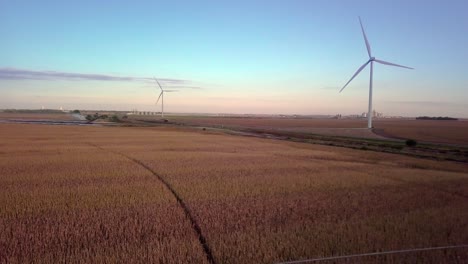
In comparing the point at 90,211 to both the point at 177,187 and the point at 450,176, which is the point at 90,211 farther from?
the point at 450,176

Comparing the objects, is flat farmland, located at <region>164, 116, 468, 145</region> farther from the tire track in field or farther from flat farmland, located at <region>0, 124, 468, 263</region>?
the tire track in field

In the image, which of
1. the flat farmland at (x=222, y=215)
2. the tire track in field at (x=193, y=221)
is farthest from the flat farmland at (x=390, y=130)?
the tire track in field at (x=193, y=221)

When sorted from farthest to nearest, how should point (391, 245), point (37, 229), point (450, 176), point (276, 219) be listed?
point (450, 176) < point (276, 219) < point (37, 229) < point (391, 245)

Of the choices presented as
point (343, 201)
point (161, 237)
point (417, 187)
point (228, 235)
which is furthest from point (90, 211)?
point (417, 187)

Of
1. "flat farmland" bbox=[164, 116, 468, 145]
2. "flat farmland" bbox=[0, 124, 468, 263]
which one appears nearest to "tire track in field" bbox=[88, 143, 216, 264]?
"flat farmland" bbox=[0, 124, 468, 263]

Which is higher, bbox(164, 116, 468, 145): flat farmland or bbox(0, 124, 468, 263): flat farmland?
bbox(0, 124, 468, 263): flat farmland

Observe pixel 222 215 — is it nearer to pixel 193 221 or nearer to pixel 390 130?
pixel 193 221

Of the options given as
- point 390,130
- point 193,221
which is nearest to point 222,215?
point 193,221

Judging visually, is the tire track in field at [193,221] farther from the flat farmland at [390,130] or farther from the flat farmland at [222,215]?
the flat farmland at [390,130]
